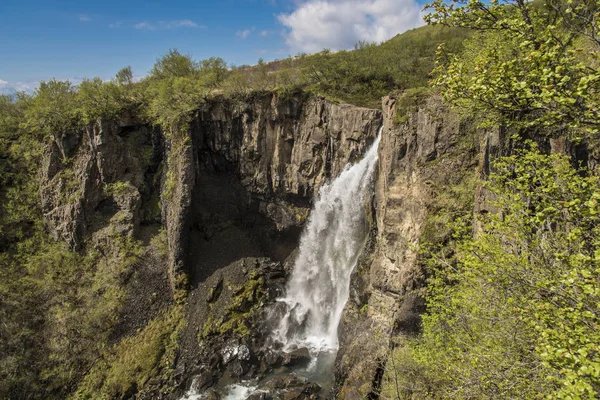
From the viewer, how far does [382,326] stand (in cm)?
1716

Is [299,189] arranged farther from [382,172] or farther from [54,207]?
[54,207]

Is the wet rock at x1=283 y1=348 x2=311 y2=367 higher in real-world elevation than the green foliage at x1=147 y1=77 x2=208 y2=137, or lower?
lower

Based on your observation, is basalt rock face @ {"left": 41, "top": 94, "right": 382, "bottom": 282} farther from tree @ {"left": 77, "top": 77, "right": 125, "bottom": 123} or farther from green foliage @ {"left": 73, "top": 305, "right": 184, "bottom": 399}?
green foliage @ {"left": 73, "top": 305, "right": 184, "bottom": 399}

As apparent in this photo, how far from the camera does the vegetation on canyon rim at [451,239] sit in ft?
19.7

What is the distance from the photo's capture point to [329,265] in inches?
998

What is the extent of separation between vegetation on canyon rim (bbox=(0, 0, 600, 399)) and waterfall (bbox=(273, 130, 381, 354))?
7743 millimetres

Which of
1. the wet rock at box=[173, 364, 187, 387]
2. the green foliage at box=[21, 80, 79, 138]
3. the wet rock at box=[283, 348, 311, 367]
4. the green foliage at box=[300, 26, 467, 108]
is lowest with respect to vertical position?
the wet rock at box=[173, 364, 187, 387]

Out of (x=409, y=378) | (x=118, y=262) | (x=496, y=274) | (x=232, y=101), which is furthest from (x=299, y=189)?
(x=496, y=274)

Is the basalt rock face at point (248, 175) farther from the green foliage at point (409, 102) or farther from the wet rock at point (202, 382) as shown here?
the wet rock at point (202, 382)

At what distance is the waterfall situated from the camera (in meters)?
23.2

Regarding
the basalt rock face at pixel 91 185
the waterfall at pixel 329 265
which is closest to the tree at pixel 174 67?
the basalt rock face at pixel 91 185

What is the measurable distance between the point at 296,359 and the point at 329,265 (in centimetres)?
728

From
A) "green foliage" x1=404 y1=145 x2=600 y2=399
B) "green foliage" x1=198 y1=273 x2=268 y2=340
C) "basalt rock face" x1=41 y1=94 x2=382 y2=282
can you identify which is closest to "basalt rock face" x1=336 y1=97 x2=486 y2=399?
"green foliage" x1=404 y1=145 x2=600 y2=399

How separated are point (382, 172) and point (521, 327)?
498 inches
